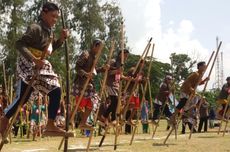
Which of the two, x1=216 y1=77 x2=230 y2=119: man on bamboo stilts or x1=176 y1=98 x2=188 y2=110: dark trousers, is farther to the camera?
x1=216 y1=77 x2=230 y2=119: man on bamboo stilts

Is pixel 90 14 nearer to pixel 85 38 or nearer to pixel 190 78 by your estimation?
pixel 85 38

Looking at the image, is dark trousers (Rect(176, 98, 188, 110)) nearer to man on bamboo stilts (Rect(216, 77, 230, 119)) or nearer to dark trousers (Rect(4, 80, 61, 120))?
man on bamboo stilts (Rect(216, 77, 230, 119))

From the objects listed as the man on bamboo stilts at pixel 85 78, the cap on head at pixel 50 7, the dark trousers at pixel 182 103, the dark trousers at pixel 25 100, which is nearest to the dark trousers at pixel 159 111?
the dark trousers at pixel 182 103

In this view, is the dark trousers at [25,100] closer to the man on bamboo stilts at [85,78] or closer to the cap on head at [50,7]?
the cap on head at [50,7]

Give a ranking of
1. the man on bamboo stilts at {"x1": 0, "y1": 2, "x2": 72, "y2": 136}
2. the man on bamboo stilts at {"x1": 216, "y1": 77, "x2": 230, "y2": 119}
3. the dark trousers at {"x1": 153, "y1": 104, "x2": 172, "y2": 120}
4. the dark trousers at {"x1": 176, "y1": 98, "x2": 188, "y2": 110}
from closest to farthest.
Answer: the man on bamboo stilts at {"x1": 0, "y1": 2, "x2": 72, "y2": 136} < the dark trousers at {"x1": 176, "y1": 98, "x2": 188, "y2": 110} < the dark trousers at {"x1": 153, "y1": 104, "x2": 172, "y2": 120} < the man on bamboo stilts at {"x1": 216, "y1": 77, "x2": 230, "y2": 119}

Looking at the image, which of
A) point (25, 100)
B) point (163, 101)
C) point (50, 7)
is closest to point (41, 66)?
point (25, 100)

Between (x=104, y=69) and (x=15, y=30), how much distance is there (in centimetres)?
2907

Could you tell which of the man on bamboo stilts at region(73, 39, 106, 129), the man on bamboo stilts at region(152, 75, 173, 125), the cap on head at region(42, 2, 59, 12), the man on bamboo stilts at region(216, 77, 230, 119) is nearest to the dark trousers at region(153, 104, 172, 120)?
the man on bamboo stilts at region(152, 75, 173, 125)

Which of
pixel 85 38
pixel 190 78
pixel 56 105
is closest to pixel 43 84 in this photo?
pixel 56 105

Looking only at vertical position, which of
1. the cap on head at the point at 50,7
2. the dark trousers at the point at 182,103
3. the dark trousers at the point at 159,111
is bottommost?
the dark trousers at the point at 159,111

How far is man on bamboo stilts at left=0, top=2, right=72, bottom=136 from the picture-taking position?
7020 mm

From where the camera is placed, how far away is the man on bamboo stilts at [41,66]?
7.02m

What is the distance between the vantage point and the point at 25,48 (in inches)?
273

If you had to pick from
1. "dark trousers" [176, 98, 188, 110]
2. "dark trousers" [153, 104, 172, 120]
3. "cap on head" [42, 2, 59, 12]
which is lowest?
"dark trousers" [153, 104, 172, 120]
